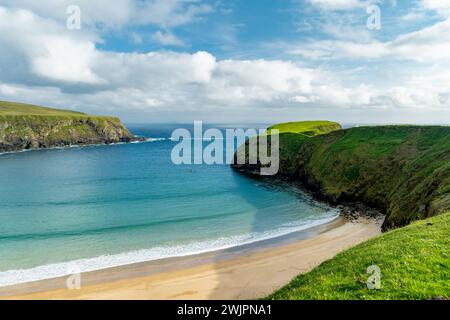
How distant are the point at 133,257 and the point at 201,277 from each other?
10.8 meters

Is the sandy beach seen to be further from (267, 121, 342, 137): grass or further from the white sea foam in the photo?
(267, 121, 342, 137): grass

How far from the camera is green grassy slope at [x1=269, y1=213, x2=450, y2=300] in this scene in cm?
1155

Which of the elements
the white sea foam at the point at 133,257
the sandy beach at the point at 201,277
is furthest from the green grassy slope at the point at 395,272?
the white sea foam at the point at 133,257

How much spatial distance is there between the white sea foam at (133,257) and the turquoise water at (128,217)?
112 mm

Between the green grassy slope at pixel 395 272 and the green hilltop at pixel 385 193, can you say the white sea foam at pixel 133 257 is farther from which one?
the green grassy slope at pixel 395 272

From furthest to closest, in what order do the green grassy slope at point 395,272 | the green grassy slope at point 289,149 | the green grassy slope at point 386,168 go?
the green grassy slope at point 289,149, the green grassy slope at point 386,168, the green grassy slope at point 395,272

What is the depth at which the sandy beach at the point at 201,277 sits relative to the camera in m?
28.7

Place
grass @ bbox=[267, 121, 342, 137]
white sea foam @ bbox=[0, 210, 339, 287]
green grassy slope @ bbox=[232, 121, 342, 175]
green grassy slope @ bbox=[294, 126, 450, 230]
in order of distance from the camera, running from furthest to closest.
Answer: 1. grass @ bbox=[267, 121, 342, 137]
2. green grassy slope @ bbox=[232, 121, 342, 175]
3. green grassy slope @ bbox=[294, 126, 450, 230]
4. white sea foam @ bbox=[0, 210, 339, 287]

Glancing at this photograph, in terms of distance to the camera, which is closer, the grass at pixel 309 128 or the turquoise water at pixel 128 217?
the turquoise water at pixel 128 217

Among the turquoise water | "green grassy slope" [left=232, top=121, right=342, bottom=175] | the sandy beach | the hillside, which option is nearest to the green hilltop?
the hillside

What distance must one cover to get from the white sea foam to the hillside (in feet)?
55.1

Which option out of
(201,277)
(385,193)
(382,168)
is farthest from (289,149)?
(201,277)

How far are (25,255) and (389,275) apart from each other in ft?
136

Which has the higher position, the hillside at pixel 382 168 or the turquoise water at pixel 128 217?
the hillside at pixel 382 168
